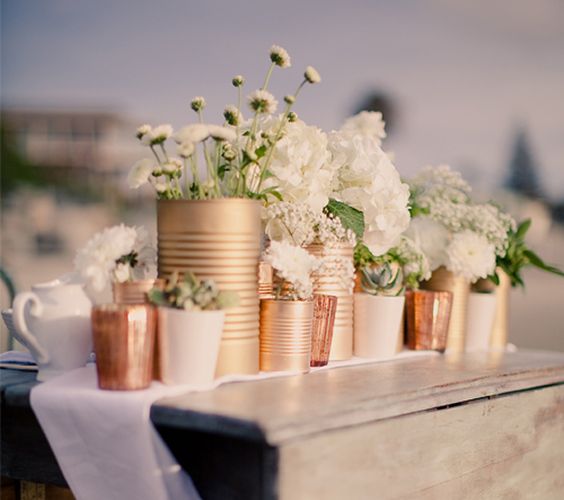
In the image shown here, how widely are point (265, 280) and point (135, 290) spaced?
0.33 m

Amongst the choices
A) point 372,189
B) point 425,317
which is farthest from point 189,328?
point 425,317

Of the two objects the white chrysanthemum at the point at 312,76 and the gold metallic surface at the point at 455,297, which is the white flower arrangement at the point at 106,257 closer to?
the white chrysanthemum at the point at 312,76

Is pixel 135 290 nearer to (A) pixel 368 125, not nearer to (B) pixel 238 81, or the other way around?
(B) pixel 238 81

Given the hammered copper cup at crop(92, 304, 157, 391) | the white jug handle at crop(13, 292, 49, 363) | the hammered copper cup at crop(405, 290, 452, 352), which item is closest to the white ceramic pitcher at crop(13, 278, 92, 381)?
the white jug handle at crop(13, 292, 49, 363)

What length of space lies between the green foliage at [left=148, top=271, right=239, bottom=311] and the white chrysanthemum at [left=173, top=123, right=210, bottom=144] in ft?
0.75

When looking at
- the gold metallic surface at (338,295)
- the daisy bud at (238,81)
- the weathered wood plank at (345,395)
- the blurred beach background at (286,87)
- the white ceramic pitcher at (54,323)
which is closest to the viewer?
the weathered wood plank at (345,395)

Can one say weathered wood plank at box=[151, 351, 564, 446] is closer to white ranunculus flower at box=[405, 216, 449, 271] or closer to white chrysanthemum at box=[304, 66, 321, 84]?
white ranunculus flower at box=[405, 216, 449, 271]

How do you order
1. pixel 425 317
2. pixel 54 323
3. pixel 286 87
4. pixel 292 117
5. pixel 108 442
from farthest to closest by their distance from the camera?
pixel 286 87 → pixel 425 317 → pixel 292 117 → pixel 54 323 → pixel 108 442

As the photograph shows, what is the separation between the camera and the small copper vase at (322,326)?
1857mm

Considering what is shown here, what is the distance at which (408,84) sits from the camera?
2200cm

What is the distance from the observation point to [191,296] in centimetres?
152

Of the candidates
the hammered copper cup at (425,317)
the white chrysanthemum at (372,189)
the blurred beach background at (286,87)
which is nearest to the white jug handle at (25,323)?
the white chrysanthemum at (372,189)

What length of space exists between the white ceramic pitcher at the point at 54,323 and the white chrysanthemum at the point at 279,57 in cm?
53

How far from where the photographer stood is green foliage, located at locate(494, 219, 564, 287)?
2.47 m
